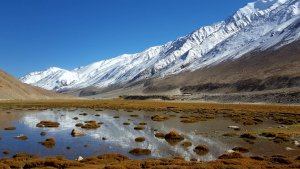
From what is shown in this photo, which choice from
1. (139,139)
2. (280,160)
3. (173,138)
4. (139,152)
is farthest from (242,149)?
(139,139)

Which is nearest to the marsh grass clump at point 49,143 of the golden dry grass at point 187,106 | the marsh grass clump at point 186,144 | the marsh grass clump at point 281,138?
the marsh grass clump at point 186,144

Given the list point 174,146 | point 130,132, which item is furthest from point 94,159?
point 130,132

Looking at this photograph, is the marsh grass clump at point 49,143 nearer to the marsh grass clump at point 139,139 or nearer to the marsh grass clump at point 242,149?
the marsh grass clump at point 139,139

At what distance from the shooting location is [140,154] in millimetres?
31203

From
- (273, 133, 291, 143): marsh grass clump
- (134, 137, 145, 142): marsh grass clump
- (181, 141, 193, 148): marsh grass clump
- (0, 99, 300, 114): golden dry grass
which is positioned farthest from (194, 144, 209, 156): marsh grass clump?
(0, 99, 300, 114): golden dry grass

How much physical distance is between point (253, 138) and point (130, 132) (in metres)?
14.6

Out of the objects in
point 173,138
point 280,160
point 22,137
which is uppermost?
point 22,137

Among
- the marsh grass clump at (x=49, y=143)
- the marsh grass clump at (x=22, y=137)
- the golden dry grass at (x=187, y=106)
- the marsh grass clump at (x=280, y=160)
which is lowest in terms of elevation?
the marsh grass clump at (x=280, y=160)

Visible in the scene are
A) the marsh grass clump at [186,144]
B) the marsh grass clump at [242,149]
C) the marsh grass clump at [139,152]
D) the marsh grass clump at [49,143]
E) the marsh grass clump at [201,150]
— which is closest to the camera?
the marsh grass clump at [139,152]

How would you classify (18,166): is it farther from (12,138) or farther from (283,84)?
(283,84)

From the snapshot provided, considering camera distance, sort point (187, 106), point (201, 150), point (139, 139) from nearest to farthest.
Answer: point (201, 150) < point (139, 139) < point (187, 106)

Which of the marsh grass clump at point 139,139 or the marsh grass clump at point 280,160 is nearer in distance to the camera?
the marsh grass clump at point 280,160

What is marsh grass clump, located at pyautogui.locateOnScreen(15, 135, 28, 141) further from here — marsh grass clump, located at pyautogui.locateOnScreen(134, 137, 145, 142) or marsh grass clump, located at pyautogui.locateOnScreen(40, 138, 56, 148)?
marsh grass clump, located at pyautogui.locateOnScreen(134, 137, 145, 142)

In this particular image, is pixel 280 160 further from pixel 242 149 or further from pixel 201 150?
pixel 201 150
